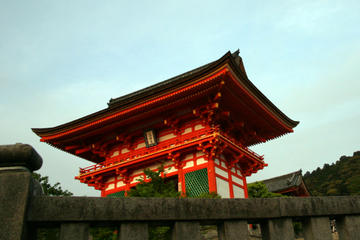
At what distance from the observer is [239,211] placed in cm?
376

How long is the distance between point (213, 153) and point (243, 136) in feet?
16.1

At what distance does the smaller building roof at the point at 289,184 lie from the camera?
34469 mm

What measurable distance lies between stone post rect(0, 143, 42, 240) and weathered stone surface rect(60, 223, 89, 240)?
1.21 feet

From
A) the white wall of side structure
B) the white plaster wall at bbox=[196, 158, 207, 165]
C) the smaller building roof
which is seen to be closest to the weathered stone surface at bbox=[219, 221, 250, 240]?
the white wall of side structure

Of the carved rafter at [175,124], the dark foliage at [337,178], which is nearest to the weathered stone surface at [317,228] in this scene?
the carved rafter at [175,124]

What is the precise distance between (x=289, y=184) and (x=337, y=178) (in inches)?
1160

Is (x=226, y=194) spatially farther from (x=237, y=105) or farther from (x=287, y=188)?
(x=287, y=188)

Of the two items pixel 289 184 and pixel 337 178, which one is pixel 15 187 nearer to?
pixel 289 184

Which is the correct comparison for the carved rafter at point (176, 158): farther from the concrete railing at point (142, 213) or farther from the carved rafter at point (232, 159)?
the concrete railing at point (142, 213)

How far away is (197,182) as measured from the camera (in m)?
17.6

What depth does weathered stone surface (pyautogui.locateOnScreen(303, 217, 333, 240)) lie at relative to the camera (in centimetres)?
389

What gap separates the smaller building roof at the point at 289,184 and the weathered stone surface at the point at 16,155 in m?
34.3

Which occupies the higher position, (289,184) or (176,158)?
(289,184)

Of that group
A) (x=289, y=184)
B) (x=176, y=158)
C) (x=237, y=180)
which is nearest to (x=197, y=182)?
(x=176, y=158)
